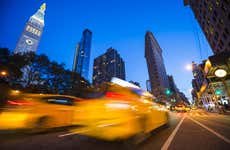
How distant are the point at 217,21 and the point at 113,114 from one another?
45.0m

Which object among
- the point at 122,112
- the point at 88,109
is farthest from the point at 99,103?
the point at 122,112

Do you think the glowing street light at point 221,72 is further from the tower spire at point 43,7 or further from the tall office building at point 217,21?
the tower spire at point 43,7

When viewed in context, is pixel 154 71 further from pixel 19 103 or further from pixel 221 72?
pixel 19 103

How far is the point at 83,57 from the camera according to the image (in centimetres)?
17688

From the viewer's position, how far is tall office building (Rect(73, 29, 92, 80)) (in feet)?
545

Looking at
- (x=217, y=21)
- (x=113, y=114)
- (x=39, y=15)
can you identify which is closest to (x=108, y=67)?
(x=39, y=15)

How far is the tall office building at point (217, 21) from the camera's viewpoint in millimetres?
31000

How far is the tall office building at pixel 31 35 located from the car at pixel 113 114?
120 meters

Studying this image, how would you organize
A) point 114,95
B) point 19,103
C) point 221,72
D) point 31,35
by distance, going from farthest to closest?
1. point 31,35
2. point 221,72
3. point 19,103
4. point 114,95

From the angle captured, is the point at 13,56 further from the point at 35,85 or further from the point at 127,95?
the point at 127,95

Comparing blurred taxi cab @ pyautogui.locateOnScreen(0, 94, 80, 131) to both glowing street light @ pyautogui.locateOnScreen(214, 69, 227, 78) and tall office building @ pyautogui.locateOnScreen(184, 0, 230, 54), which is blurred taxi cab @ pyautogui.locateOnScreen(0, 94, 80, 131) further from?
tall office building @ pyautogui.locateOnScreen(184, 0, 230, 54)

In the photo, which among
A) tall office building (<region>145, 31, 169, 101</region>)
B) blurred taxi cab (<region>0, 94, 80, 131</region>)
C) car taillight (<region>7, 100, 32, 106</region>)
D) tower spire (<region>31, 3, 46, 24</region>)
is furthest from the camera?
tower spire (<region>31, 3, 46, 24</region>)

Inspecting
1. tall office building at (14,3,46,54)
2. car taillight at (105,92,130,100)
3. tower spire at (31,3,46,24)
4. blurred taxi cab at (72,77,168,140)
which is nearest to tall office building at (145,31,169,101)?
blurred taxi cab at (72,77,168,140)

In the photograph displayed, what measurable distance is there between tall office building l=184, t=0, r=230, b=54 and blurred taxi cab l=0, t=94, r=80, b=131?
3949 centimetres
